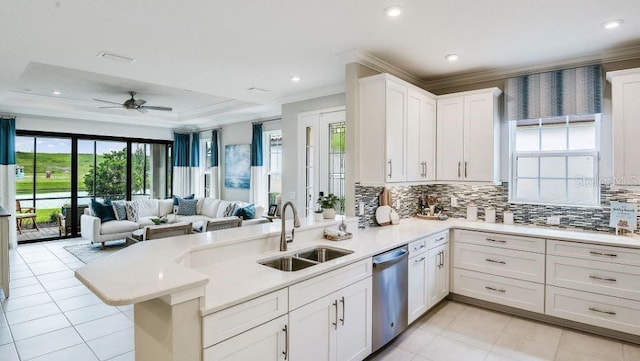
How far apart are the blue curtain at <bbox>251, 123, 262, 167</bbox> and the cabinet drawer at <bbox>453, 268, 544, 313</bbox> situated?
464cm

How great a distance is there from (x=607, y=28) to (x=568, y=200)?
1803mm

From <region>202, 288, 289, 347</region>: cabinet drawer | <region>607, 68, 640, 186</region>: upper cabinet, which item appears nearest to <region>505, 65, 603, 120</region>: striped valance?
<region>607, 68, 640, 186</region>: upper cabinet

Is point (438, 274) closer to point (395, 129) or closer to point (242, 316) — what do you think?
point (395, 129)

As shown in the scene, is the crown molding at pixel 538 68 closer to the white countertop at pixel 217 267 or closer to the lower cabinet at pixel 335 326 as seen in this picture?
the white countertop at pixel 217 267

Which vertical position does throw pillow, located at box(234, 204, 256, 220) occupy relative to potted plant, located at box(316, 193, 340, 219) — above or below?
below

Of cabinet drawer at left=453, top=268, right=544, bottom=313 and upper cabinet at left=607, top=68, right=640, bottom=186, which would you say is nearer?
upper cabinet at left=607, top=68, right=640, bottom=186

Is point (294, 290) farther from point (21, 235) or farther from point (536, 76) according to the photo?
point (21, 235)

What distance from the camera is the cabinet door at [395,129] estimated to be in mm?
3438

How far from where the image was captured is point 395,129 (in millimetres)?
3545

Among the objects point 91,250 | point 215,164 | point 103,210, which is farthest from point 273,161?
point 91,250

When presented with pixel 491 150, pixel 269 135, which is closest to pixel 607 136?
pixel 491 150

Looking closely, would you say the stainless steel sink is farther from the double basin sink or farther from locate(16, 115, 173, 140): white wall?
locate(16, 115, 173, 140): white wall

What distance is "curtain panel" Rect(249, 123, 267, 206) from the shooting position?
7.29 meters

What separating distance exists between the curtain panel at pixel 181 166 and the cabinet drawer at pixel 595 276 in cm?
843
